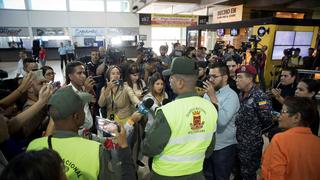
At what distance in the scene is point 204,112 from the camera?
1647 mm

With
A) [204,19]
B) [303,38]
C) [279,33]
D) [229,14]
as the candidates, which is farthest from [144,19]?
[303,38]

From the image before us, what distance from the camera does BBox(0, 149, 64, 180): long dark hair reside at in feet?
2.40

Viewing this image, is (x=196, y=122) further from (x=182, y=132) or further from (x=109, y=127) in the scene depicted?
(x=109, y=127)

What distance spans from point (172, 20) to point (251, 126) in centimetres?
1872

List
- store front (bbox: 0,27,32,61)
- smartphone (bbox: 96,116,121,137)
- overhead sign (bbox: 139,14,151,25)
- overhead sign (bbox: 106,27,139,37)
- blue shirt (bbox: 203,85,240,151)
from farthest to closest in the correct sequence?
overhead sign (bbox: 139,14,151,25), overhead sign (bbox: 106,27,139,37), store front (bbox: 0,27,32,61), blue shirt (bbox: 203,85,240,151), smartphone (bbox: 96,116,121,137)

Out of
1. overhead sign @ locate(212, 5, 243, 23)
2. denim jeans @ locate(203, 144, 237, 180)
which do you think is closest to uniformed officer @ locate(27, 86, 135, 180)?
denim jeans @ locate(203, 144, 237, 180)

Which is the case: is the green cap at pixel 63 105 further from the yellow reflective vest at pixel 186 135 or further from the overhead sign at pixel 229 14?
the overhead sign at pixel 229 14

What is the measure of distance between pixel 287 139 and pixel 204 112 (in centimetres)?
61

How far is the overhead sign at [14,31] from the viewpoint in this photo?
16984 millimetres

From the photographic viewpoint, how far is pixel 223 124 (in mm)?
2287

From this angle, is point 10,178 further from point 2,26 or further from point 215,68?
point 2,26

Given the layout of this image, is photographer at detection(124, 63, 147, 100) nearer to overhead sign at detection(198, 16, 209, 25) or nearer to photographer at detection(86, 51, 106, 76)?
photographer at detection(86, 51, 106, 76)

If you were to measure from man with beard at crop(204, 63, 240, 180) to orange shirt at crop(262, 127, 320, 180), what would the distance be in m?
0.71

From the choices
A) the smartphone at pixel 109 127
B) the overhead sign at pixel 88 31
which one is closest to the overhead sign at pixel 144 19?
the overhead sign at pixel 88 31
